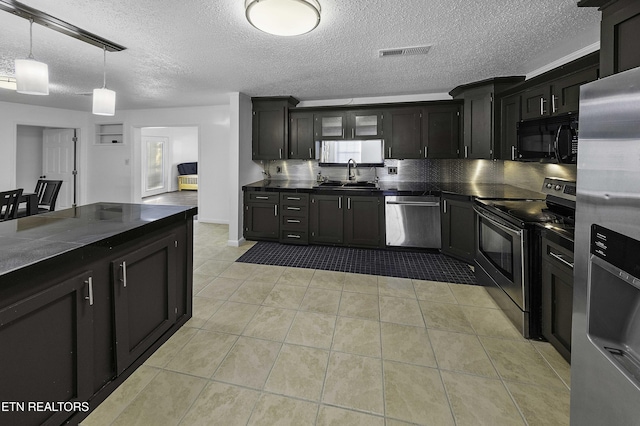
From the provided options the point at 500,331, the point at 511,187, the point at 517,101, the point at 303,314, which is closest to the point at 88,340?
the point at 303,314

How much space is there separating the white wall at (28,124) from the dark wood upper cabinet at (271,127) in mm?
4361

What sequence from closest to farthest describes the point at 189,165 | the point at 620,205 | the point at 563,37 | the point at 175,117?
the point at 620,205 → the point at 563,37 → the point at 175,117 → the point at 189,165

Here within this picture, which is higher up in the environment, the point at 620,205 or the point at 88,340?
the point at 620,205

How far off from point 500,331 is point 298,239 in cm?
289

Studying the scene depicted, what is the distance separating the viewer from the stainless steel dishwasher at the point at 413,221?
13.4 feet

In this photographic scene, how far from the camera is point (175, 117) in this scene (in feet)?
19.5

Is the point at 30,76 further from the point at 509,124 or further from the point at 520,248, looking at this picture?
the point at 509,124

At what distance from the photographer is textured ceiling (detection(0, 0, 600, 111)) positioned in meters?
2.10

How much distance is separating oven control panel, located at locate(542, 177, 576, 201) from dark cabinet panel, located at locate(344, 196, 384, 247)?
2039 mm

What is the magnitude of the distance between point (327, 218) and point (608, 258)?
143 inches

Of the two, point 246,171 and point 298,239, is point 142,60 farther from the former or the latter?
point 298,239

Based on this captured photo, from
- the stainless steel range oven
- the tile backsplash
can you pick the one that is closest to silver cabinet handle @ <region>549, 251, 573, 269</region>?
the stainless steel range oven

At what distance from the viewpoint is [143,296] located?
6.07 ft

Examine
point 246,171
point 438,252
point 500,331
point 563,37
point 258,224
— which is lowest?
point 500,331
